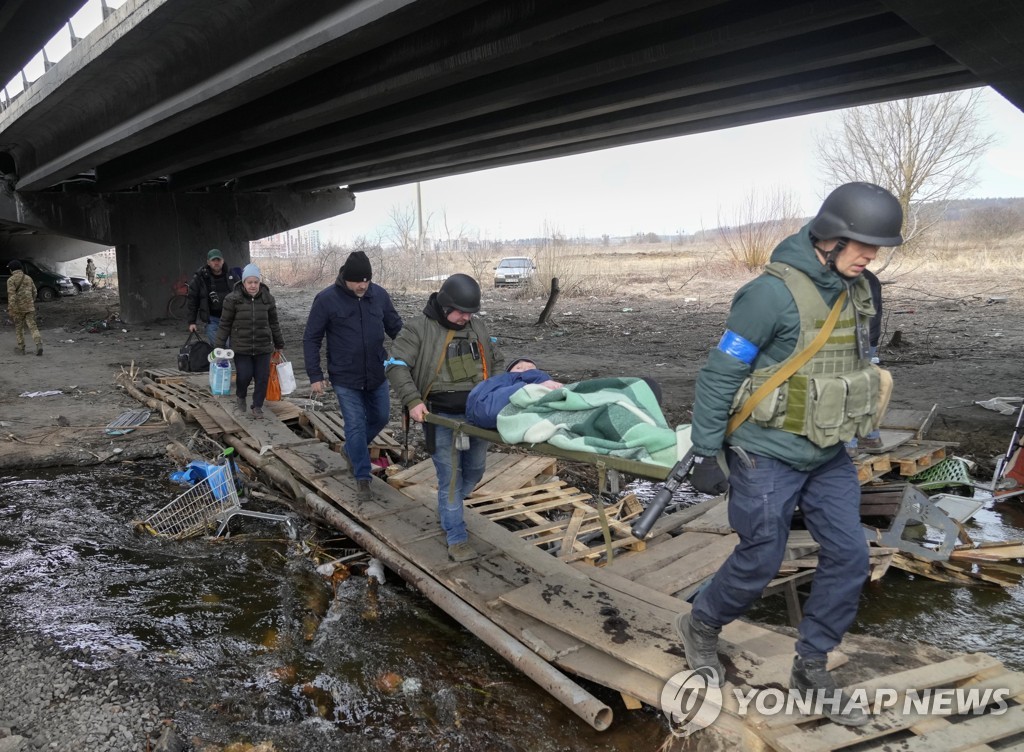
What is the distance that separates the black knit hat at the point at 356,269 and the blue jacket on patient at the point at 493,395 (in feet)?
5.97

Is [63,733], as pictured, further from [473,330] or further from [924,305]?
[924,305]

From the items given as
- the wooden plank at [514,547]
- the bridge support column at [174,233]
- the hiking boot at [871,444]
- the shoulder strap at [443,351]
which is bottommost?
the wooden plank at [514,547]

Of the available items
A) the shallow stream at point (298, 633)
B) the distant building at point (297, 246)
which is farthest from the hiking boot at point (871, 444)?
the distant building at point (297, 246)

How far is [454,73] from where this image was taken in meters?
8.59

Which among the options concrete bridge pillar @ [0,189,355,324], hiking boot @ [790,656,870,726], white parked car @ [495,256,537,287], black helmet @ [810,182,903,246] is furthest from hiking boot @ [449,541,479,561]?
white parked car @ [495,256,537,287]

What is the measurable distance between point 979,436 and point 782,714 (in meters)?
6.16

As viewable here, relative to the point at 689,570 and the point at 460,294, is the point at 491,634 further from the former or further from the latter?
the point at 460,294

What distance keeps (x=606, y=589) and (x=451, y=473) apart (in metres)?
1.17

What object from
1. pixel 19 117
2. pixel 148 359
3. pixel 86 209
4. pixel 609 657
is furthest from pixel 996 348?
pixel 86 209

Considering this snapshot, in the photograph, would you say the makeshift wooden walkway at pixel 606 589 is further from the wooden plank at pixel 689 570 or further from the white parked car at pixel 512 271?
the white parked car at pixel 512 271

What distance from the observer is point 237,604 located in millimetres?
4566

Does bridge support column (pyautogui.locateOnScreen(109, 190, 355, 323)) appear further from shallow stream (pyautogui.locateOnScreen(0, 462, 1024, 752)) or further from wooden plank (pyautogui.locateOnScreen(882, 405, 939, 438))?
wooden plank (pyautogui.locateOnScreen(882, 405, 939, 438))

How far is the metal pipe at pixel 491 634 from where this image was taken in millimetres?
3111

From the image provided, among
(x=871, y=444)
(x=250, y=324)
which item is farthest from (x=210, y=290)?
(x=871, y=444)
